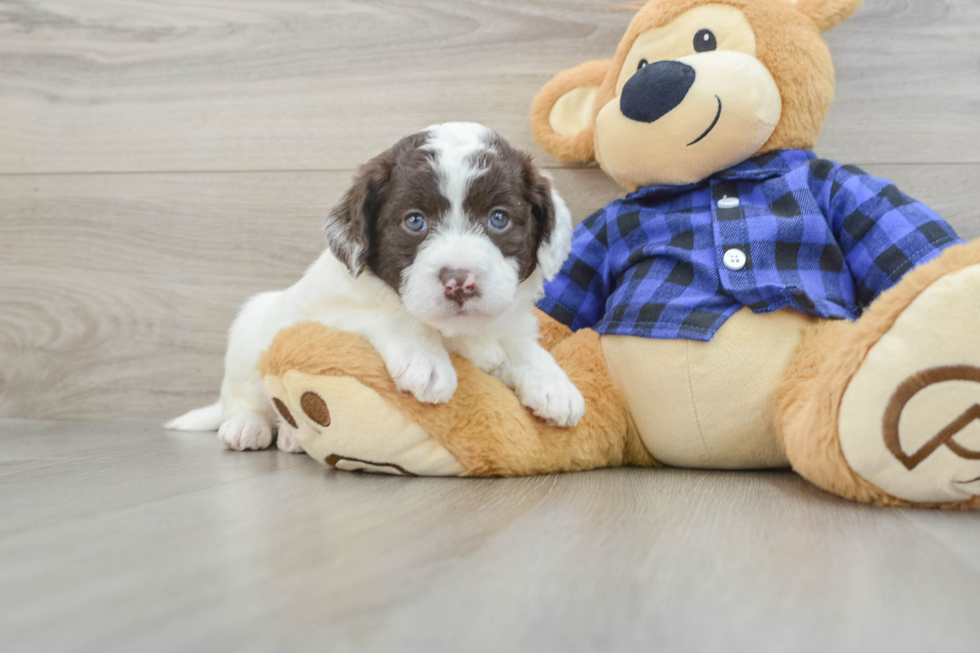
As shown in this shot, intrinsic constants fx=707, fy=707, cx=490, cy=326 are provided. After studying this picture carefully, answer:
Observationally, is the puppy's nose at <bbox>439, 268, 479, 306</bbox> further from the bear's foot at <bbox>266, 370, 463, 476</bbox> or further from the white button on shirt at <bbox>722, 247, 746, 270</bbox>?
the white button on shirt at <bbox>722, 247, 746, 270</bbox>

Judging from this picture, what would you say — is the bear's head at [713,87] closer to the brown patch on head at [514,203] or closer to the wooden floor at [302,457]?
the brown patch on head at [514,203]

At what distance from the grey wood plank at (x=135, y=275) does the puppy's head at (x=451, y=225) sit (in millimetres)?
795

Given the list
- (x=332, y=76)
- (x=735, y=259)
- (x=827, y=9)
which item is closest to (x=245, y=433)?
(x=332, y=76)

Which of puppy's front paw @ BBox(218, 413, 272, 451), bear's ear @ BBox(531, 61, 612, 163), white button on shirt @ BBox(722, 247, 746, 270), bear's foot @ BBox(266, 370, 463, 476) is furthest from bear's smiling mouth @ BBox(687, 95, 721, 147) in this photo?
puppy's front paw @ BBox(218, 413, 272, 451)

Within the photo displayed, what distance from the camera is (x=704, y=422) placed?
1.28 metres

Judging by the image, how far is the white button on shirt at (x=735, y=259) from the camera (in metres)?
1.31

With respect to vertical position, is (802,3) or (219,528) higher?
(802,3)

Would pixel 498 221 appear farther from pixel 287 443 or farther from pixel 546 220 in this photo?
pixel 287 443

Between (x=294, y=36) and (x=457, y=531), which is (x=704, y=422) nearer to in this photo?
(x=457, y=531)

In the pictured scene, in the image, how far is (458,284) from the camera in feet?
3.58

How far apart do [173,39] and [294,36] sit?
38 cm

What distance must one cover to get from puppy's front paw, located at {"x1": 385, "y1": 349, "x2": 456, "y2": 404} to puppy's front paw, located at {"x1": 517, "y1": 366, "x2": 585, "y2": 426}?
16 cm

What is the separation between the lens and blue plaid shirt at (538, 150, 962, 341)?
1.27 meters

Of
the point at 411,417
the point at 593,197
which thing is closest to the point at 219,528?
the point at 411,417
